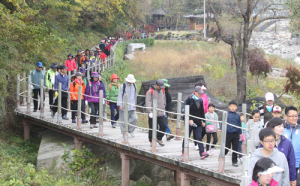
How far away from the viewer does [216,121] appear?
23.0ft

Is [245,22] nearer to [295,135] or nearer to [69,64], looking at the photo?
[69,64]

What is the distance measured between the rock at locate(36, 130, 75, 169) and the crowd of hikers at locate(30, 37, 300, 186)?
74cm

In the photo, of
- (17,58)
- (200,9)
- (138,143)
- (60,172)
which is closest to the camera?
(138,143)

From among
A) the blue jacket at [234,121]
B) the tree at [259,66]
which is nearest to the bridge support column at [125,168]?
the blue jacket at [234,121]

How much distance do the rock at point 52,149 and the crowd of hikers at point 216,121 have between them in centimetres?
74

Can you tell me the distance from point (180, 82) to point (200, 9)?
5958 centimetres

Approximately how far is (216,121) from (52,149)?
5559 mm

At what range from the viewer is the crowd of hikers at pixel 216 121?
4438mm

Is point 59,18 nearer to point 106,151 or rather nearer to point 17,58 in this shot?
point 17,58

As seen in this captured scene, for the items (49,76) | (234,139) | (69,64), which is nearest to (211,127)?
(234,139)

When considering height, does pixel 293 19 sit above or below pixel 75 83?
above

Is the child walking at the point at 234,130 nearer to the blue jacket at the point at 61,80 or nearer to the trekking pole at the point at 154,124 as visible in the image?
the trekking pole at the point at 154,124

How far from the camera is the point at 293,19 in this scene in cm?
1509

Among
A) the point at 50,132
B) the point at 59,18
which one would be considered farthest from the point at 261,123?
the point at 59,18
